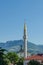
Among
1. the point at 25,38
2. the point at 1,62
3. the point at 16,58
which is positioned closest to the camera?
the point at 1,62

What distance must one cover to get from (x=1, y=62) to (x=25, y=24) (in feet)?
96.1

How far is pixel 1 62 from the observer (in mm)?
44375

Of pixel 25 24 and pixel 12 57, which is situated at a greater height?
pixel 25 24

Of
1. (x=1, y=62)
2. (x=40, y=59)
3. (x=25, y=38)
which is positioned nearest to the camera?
(x=1, y=62)

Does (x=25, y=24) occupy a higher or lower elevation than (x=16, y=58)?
higher

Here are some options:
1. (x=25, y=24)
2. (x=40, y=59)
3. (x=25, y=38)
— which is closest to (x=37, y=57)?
(x=40, y=59)

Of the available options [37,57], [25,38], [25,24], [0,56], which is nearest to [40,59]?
[37,57]

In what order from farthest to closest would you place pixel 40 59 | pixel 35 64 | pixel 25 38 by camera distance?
pixel 25 38 → pixel 40 59 → pixel 35 64

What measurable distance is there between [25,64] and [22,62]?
183 cm

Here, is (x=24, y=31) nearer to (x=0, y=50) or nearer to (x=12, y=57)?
(x=12, y=57)

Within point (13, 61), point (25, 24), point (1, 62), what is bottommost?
point (13, 61)

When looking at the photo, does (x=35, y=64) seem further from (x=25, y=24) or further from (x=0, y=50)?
(x=25, y=24)

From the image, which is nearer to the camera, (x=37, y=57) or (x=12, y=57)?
(x=37, y=57)

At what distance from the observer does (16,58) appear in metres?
72.6
